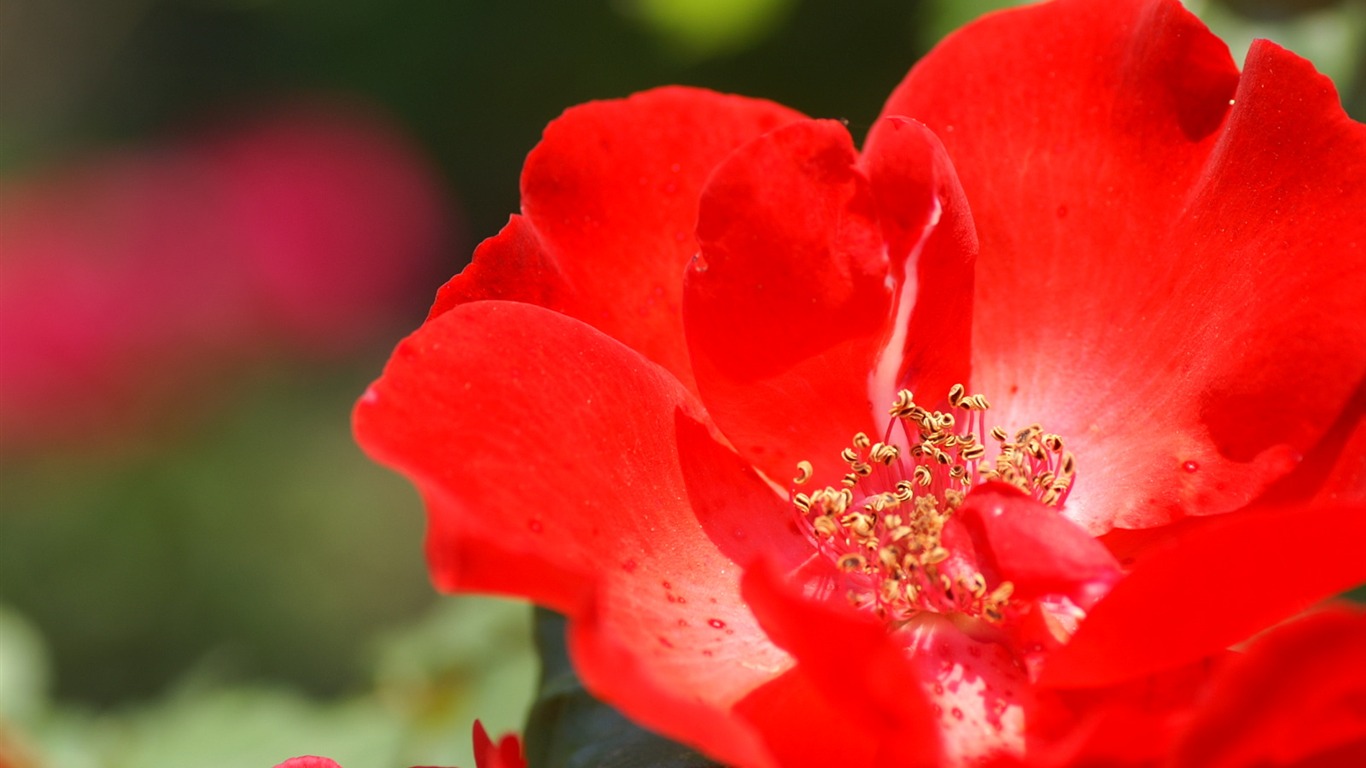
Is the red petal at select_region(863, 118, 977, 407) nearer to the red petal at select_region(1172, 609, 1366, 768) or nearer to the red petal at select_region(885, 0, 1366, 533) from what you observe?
the red petal at select_region(885, 0, 1366, 533)

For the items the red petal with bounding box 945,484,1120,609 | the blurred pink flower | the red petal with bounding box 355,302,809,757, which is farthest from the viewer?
the blurred pink flower

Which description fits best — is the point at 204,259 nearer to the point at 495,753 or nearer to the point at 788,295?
the point at 788,295

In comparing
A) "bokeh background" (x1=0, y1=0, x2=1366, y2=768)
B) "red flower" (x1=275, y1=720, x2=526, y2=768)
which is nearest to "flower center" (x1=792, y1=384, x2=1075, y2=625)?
"red flower" (x1=275, y1=720, x2=526, y2=768)

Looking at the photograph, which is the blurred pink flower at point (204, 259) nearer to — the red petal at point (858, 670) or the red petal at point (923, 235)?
the red petal at point (923, 235)

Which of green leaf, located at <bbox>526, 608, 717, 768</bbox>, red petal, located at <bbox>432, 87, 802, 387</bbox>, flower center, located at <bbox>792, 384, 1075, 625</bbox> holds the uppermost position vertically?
red petal, located at <bbox>432, 87, 802, 387</bbox>

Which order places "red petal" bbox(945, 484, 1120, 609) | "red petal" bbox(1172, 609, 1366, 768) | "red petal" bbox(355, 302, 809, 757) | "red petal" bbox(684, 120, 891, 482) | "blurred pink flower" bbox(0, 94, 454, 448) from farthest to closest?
1. "blurred pink flower" bbox(0, 94, 454, 448)
2. "red petal" bbox(684, 120, 891, 482)
3. "red petal" bbox(945, 484, 1120, 609)
4. "red petal" bbox(355, 302, 809, 757)
5. "red petal" bbox(1172, 609, 1366, 768)

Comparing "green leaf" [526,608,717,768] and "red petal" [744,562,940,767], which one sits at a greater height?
"red petal" [744,562,940,767]

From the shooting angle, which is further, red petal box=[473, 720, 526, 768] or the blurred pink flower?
the blurred pink flower
